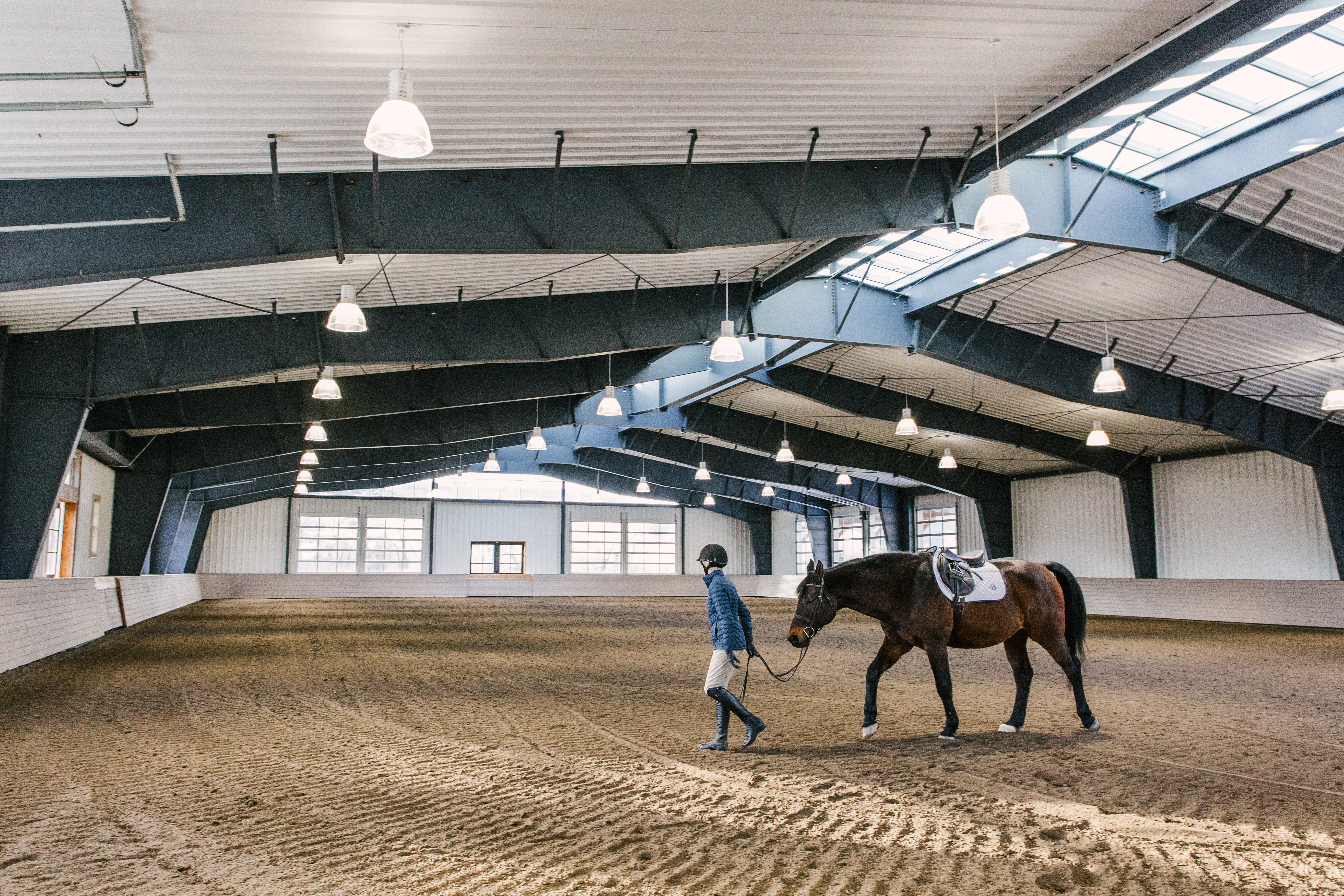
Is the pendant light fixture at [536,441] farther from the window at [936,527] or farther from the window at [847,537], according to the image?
the window at [847,537]

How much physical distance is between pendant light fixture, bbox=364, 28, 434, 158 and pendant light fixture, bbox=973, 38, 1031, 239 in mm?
4972

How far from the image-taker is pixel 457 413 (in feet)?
90.0

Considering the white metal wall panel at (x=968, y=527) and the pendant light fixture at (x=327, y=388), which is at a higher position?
the pendant light fixture at (x=327, y=388)

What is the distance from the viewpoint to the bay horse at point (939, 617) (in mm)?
9148

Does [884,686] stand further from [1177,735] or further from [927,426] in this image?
[927,426]

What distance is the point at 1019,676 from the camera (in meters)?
9.84

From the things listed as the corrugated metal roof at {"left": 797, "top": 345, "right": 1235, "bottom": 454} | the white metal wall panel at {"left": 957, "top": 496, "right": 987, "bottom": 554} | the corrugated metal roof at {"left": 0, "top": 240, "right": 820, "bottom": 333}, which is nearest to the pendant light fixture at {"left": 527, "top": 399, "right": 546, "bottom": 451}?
the corrugated metal roof at {"left": 0, "top": 240, "right": 820, "bottom": 333}

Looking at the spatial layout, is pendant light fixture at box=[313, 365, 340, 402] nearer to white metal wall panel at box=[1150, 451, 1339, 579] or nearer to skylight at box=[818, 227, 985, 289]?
skylight at box=[818, 227, 985, 289]

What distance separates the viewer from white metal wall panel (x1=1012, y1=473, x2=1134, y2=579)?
34438 millimetres

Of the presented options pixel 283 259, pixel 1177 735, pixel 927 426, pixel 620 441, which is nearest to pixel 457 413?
pixel 620 441

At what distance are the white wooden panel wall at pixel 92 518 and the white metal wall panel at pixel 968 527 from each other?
32543 mm

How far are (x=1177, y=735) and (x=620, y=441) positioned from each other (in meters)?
28.0

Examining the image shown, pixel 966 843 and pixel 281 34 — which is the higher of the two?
pixel 281 34

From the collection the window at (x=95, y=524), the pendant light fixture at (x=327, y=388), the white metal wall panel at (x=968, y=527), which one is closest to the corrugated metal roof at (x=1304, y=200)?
the pendant light fixture at (x=327, y=388)
